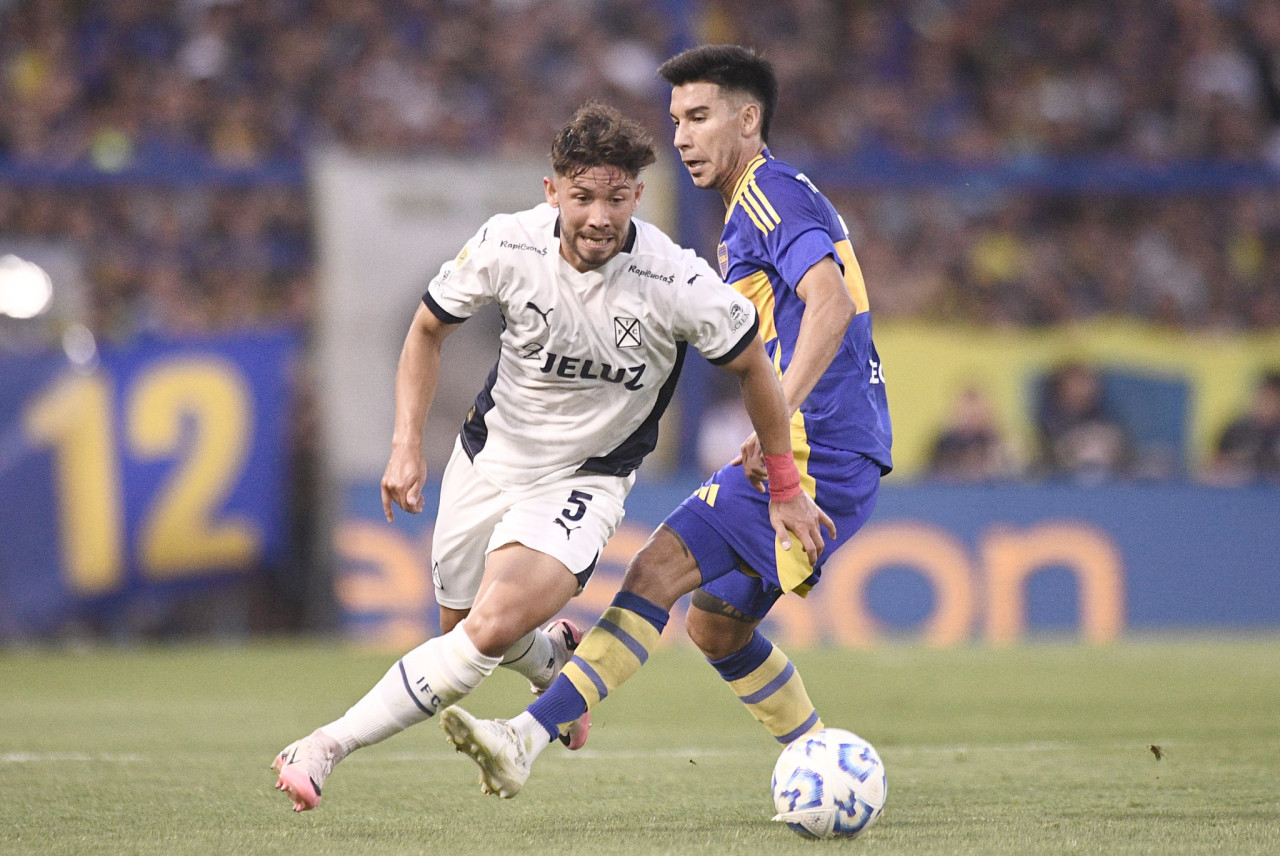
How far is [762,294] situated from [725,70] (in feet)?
2.34

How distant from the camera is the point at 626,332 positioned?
461 cm

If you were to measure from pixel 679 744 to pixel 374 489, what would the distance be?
5.71 m

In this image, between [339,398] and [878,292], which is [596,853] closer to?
[339,398]

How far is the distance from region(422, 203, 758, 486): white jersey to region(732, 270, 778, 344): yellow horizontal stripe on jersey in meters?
0.46

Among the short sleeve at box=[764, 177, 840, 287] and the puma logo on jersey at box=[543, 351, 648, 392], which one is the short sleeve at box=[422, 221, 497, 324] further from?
the short sleeve at box=[764, 177, 840, 287]

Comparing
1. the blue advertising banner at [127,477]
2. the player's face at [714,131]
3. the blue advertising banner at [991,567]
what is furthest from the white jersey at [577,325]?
the blue advertising banner at [127,477]

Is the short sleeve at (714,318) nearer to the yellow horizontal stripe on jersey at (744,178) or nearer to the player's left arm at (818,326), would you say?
the player's left arm at (818,326)

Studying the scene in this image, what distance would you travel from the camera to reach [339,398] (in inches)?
492

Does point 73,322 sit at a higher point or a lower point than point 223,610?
higher

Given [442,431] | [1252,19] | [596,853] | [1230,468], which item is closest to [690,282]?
[596,853]

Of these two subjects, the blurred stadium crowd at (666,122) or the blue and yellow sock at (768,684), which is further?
the blurred stadium crowd at (666,122)

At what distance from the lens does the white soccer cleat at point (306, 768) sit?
4172 millimetres

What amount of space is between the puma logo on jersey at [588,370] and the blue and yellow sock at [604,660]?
0.63 metres

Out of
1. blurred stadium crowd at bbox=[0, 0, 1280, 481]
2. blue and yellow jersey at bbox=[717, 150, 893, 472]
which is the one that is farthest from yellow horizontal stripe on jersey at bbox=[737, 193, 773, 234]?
blurred stadium crowd at bbox=[0, 0, 1280, 481]
